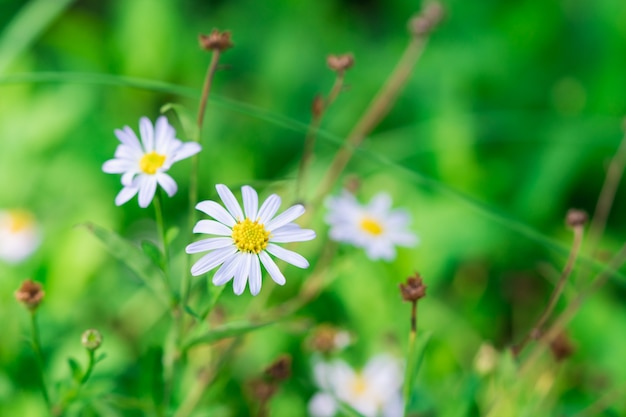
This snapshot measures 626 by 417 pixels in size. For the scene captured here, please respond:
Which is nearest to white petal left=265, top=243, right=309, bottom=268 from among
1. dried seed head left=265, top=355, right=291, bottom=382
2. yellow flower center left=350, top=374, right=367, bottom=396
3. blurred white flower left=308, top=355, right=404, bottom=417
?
dried seed head left=265, top=355, right=291, bottom=382

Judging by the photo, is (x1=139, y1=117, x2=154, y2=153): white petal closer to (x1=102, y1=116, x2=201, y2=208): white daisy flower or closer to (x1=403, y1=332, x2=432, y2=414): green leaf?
(x1=102, y1=116, x2=201, y2=208): white daisy flower

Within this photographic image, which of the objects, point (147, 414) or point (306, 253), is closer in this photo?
point (147, 414)

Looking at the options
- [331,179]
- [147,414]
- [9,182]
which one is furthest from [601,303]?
[9,182]

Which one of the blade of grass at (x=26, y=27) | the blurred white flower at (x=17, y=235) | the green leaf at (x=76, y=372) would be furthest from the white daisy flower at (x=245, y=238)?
the blade of grass at (x=26, y=27)

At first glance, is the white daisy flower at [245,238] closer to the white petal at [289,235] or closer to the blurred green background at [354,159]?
the white petal at [289,235]

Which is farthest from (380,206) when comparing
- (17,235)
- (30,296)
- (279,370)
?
(17,235)

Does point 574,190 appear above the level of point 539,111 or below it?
below

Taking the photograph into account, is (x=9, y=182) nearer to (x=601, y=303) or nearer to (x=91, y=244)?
(x=91, y=244)
